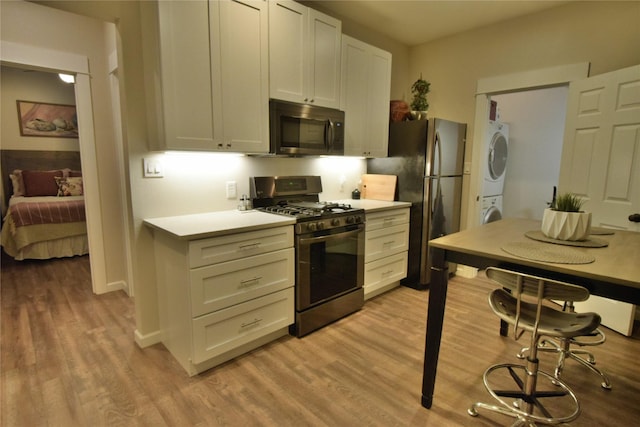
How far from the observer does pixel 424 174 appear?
10.6ft

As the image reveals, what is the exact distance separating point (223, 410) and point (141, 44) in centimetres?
218

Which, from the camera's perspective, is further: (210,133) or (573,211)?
(210,133)

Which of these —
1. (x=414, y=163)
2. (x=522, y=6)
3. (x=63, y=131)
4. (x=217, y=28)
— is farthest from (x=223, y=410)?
(x=63, y=131)

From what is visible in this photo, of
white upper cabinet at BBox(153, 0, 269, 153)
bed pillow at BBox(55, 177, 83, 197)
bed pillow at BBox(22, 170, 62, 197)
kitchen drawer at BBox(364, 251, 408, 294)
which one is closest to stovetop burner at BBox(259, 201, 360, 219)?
white upper cabinet at BBox(153, 0, 269, 153)

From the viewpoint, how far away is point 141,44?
81.7 inches

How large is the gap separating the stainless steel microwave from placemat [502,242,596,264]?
1610mm

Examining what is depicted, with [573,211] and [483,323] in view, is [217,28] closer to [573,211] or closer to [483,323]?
[573,211]

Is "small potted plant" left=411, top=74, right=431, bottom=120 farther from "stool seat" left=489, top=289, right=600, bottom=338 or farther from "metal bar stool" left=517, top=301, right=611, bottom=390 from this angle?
"stool seat" left=489, top=289, right=600, bottom=338

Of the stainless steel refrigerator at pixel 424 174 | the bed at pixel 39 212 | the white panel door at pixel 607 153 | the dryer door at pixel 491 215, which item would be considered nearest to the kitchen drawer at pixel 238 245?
the stainless steel refrigerator at pixel 424 174

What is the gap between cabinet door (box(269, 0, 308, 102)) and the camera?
2.39m

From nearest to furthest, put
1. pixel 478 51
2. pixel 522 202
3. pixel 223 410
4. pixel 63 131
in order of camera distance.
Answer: pixel 223 410, pixel 478 51, pixel 522 202, pixel 63 131

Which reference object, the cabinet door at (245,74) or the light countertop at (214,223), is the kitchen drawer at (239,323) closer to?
the light countertop at (214,223)

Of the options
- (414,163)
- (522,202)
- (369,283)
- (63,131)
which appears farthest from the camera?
(63,131)

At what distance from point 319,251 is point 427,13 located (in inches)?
98.7
